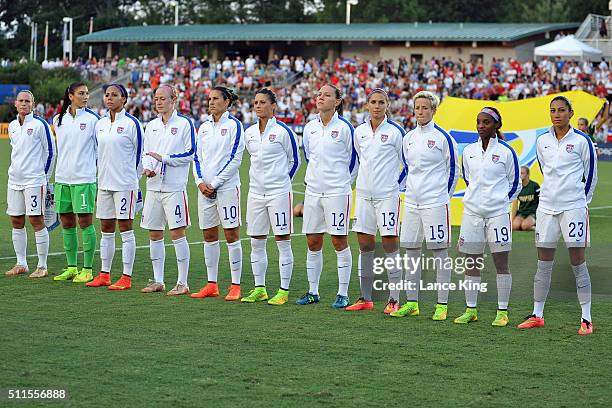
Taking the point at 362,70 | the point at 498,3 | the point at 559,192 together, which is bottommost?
the point at 559,192

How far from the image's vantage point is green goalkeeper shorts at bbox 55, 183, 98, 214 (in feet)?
40.5

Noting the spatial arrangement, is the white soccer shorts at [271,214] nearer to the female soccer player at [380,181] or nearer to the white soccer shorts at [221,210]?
the white soccer shorts at [221,210]

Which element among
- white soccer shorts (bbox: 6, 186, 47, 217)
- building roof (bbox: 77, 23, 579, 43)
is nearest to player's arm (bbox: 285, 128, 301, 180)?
white soccer shorts (bbox: 6, 186, 47, 217)

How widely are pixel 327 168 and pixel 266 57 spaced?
50891mm

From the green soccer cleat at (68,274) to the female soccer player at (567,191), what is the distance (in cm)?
544

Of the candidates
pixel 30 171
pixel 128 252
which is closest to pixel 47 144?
pixel 30 171

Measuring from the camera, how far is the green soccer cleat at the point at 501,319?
1015cm

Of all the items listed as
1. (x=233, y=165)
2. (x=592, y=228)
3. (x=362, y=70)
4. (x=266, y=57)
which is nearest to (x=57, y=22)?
(x=266, y=57)

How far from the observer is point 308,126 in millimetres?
11094

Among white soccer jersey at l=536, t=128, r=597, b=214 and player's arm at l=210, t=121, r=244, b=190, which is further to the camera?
player's arm at l=210, t=121, r=244, b=190

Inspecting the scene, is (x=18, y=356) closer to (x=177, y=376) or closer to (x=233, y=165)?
(x=177, y=376)

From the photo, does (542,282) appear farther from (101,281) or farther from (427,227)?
(101,281)

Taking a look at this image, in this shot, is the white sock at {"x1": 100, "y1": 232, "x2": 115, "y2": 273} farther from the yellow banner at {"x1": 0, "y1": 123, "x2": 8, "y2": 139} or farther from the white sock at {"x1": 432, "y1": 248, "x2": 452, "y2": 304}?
the yellow banner at {"x1": 0, "y1": 123, "x2": 8, "y2": 139}

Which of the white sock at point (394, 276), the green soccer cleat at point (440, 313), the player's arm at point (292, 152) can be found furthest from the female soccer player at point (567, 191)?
the player's arm at point (292, 152)
